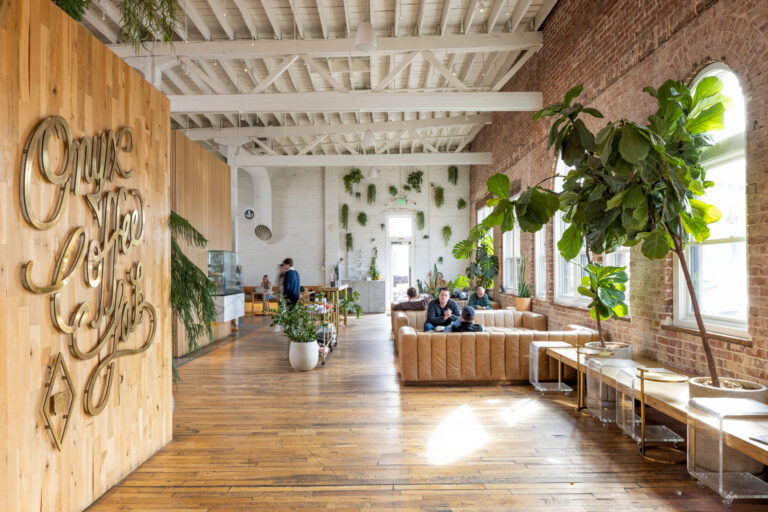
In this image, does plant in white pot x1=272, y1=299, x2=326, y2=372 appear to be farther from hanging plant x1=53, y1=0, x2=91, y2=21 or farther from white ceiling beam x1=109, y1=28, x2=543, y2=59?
hanging plant x1=53, y1=0, x2=91, y2=21

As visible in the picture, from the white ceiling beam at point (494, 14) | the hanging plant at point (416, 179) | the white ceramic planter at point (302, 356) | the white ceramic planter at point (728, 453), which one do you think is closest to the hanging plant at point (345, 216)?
the hanging plant at point (416, 179)

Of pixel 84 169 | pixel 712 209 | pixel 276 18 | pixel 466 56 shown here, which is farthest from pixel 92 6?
pixel 712 209

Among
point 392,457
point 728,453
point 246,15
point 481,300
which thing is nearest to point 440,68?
point 246,15

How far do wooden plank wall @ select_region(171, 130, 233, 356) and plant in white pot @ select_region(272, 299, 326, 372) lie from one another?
7.22ft

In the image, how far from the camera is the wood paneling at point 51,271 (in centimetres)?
222

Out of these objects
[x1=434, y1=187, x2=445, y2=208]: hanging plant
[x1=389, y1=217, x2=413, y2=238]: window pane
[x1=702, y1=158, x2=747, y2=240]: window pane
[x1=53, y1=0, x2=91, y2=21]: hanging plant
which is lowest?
[x1=702, y1=158, x2=747, y2=240]: window pane

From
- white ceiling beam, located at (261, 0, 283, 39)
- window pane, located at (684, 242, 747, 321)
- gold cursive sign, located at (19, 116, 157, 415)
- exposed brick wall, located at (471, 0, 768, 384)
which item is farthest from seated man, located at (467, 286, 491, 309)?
gold cursive sign, located at (19, 116, 157, 415)

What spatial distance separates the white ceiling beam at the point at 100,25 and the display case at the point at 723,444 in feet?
25.5

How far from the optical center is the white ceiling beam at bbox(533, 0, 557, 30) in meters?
6.93

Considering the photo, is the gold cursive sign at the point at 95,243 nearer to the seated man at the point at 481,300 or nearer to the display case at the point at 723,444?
the display case at the point at 723,444

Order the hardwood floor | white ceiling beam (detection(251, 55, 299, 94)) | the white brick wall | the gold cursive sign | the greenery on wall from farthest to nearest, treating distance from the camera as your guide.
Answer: the white brick wall < white ceiling beam (detection(251, 55, 299, 94)) < the greenery on wall < the hardwood floor < the gold cursive sign

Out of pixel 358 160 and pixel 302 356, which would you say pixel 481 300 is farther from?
pixel 358 160

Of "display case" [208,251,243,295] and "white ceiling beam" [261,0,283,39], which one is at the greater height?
"white ceiling beam" [261,0,283,39]

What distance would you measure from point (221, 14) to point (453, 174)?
30.9ft
